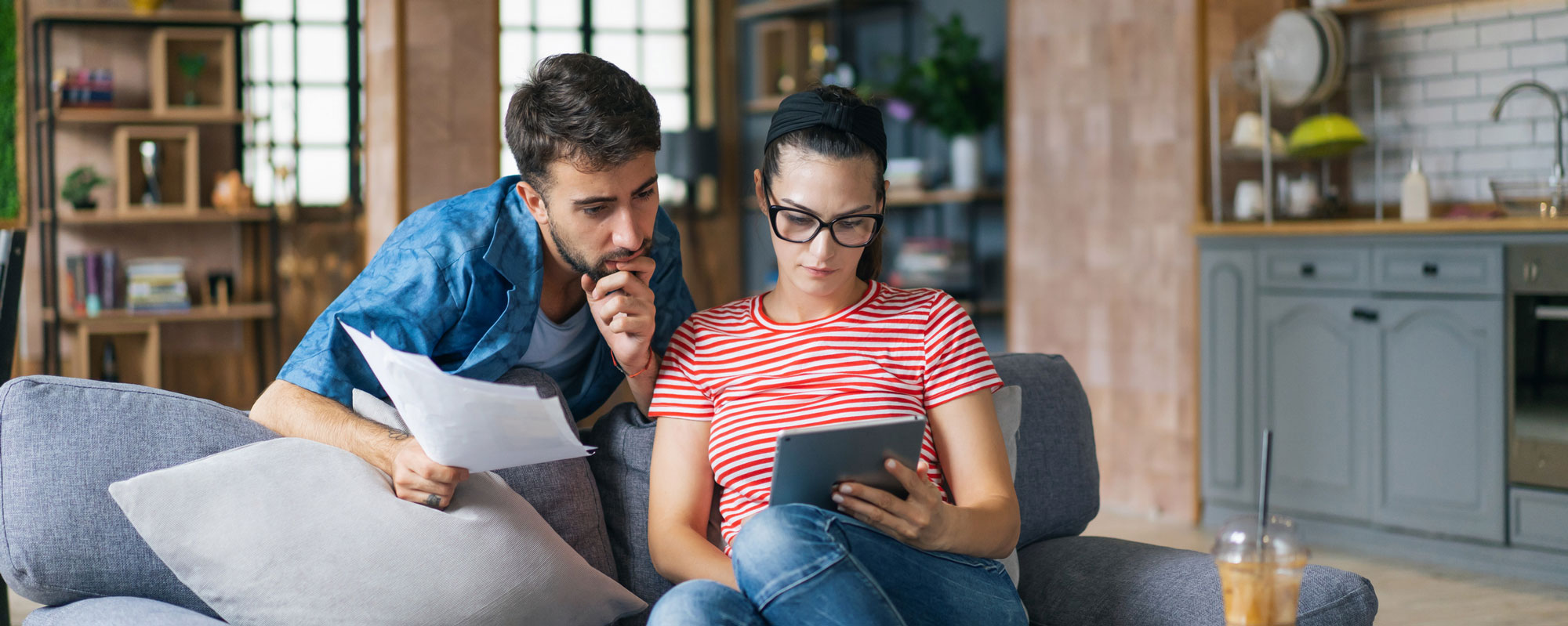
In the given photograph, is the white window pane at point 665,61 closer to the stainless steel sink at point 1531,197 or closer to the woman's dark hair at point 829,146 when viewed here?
the stainless steel sink at point 1531,197

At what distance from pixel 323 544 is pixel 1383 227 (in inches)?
126

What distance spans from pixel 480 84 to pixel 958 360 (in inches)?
127

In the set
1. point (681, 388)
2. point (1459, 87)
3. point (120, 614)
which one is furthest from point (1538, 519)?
point (120, 614)

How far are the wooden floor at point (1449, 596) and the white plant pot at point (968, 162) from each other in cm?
184

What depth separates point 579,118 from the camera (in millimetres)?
1735

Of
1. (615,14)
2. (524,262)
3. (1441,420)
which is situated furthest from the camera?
(615,14)

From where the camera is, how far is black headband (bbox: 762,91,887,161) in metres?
1.62

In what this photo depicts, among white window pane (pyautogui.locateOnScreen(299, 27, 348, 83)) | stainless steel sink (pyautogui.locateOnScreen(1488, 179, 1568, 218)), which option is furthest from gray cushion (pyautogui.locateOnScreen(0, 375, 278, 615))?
white window pane (pyautogui.locateOnScreen(299, 27, 348, 83))

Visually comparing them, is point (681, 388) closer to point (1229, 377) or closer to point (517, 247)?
point (517, 247)

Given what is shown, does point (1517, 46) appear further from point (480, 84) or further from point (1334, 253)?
point (480, 84)

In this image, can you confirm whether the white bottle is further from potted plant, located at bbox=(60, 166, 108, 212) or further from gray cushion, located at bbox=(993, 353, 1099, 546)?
potted plant, located at bbox=(60, 166, 108, 212)

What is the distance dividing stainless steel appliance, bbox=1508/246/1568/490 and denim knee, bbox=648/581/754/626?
2.84 meters

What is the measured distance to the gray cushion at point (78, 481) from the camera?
4.76 ft

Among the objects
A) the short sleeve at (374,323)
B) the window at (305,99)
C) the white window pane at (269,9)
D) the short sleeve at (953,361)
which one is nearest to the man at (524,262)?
the short sleeve at (374,323)
